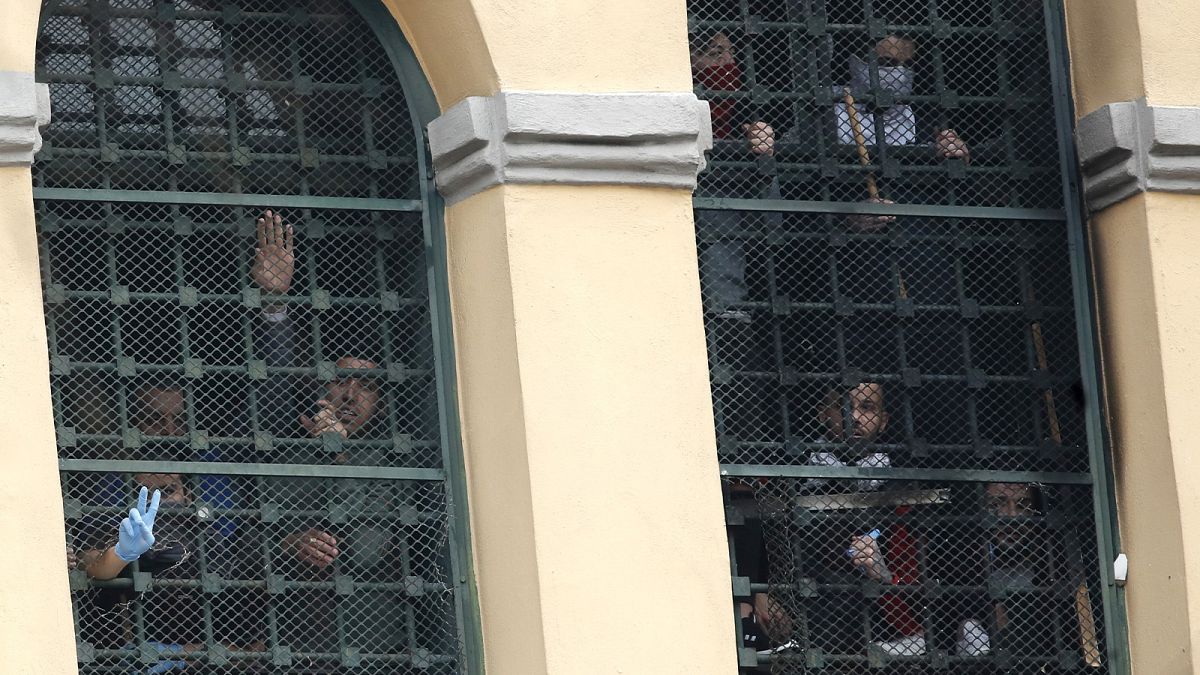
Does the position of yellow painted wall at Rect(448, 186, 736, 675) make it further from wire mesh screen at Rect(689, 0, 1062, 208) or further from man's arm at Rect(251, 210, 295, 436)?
wire mesh screen at Rect(689, 0, 1062, 208)

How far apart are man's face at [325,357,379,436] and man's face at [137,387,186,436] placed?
18.9 inches

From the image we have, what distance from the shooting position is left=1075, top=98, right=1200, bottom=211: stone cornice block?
9.80 m

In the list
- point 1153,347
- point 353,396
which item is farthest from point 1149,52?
point 353,396

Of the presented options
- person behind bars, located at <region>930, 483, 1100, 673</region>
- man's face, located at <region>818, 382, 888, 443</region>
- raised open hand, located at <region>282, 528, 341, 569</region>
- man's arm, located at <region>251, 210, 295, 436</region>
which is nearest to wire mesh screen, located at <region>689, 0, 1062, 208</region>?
man's face, located at <region>818, 382, 888, 443</region>

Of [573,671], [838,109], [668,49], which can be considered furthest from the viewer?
[838,109]

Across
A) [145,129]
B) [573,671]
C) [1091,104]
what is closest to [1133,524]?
[1091,104]

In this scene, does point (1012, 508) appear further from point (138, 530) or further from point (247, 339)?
point (138, 530)

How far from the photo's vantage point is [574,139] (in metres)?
9.23

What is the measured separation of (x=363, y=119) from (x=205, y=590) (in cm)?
157

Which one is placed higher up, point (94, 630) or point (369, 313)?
point (369, 313)

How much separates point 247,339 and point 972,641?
8.14 ft

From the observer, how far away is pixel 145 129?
9.35 metres

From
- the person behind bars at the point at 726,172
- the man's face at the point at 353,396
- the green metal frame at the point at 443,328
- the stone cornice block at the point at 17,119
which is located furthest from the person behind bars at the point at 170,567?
the person behind bars at the point at 726,172

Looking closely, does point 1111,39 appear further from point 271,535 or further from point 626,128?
point 271,535
